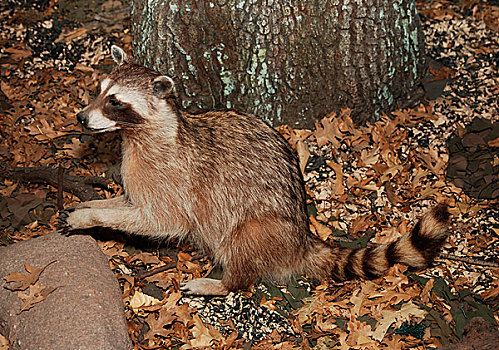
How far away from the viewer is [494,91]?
5410 mm

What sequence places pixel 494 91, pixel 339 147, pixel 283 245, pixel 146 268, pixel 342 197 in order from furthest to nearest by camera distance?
pixel 494 91
pixel 339 147
pixel 342 197
pixel 146 268
pixel 283 245

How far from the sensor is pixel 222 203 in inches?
157

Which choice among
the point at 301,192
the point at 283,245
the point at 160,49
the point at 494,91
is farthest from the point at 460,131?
the point at 160,49

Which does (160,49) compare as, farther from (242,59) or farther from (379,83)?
(379,83)

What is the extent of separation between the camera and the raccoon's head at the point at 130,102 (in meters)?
3.67

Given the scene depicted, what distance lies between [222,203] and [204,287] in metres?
0.60

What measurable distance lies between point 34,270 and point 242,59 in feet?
7.62

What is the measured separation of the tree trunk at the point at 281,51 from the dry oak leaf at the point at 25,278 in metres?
1.96

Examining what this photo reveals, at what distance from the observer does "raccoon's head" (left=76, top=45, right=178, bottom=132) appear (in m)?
3.67

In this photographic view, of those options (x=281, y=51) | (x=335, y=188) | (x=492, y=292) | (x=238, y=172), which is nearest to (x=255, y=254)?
(x=238, y=172)

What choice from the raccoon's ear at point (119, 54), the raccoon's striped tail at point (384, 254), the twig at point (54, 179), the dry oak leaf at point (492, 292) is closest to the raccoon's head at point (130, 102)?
the raccoon's ear at point (119, 54)

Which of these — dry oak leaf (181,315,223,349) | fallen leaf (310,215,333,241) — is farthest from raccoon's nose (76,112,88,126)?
fallen leaf (310,215,333,241)

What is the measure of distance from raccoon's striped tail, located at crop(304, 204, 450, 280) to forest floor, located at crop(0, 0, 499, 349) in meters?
0.13

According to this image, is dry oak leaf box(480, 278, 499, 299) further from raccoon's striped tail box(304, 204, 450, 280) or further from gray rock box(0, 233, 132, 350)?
gray rock box(0, 233, 132, 350)
